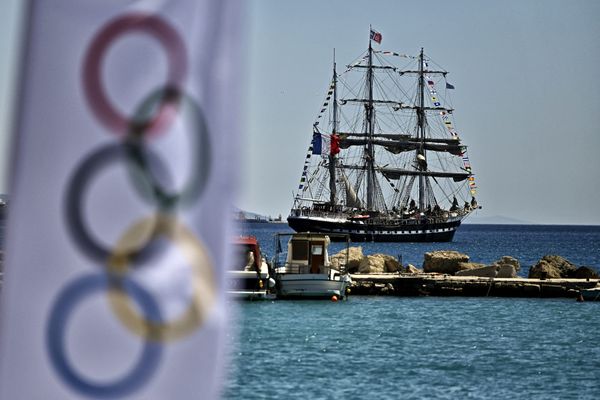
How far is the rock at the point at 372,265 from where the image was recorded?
53.6 m

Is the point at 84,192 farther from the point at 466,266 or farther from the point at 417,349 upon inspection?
the point at 466,266

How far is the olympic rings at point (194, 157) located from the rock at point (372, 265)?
51453mm

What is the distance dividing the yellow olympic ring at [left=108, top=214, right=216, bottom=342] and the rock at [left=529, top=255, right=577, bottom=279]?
170 ft

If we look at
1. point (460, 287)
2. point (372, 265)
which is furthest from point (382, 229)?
point (460, 287)

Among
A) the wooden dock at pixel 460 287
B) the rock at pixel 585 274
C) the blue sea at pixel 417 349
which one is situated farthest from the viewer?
the rock at pixel 585 274

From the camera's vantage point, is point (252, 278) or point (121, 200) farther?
point (252, 278)

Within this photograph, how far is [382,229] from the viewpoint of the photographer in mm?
143000

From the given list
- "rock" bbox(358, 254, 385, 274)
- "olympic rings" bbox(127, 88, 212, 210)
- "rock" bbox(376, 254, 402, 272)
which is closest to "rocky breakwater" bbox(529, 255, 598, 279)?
"rock" bbox(376, 254, 402, 272)

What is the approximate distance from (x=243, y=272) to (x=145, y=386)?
39555 millimetres

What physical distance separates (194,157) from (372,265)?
51947 millimetres

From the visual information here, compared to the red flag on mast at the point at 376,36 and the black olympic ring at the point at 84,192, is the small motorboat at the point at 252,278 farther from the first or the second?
the red flag on mast at the point at 376,36

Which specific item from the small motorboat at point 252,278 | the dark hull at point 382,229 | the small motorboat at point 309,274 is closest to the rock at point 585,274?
the small motorboat at point 309,274

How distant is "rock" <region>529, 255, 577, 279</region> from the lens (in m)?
53.0

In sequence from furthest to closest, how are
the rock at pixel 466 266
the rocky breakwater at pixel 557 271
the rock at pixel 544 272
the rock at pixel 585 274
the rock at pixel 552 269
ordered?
1. the rock at pixel 585 274
2. the rock at pixel 466 266
3. the rocky breakwater at pixel 557 271
4. the rock at pixel 552 269
5. the rock at pixel 544 272
